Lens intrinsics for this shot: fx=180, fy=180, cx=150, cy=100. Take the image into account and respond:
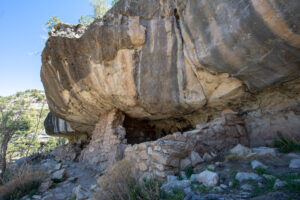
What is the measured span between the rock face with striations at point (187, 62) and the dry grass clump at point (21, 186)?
232 centimetres

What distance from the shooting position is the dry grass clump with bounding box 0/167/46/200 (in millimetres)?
3429

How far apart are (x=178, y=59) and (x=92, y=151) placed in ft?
12.1

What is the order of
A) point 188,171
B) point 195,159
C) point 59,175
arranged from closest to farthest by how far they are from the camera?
point 188,171 < point 195,159 < point 59,175

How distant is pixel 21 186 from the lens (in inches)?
143

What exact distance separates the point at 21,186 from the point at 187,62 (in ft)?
13.8

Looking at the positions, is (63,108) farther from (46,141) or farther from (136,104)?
(46,141)

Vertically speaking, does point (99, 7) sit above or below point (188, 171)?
above

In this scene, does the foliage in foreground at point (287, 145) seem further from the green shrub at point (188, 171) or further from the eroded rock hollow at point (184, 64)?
the green shrub at point (188, 171)

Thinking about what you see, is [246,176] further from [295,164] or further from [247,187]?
[295,164]

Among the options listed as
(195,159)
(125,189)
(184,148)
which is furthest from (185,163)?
(125,189)

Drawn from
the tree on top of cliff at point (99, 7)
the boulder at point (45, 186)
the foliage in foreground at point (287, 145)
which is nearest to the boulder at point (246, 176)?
the foliage in foreground at point (287, 145)

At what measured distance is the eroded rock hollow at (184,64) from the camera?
2570mm

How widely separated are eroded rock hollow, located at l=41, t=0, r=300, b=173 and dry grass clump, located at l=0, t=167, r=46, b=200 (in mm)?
1553

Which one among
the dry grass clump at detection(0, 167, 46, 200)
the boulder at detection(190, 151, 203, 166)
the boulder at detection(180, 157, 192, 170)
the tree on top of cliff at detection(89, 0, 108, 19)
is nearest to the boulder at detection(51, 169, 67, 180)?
the dry grass clump at detection(0, 167, 46, 200)
